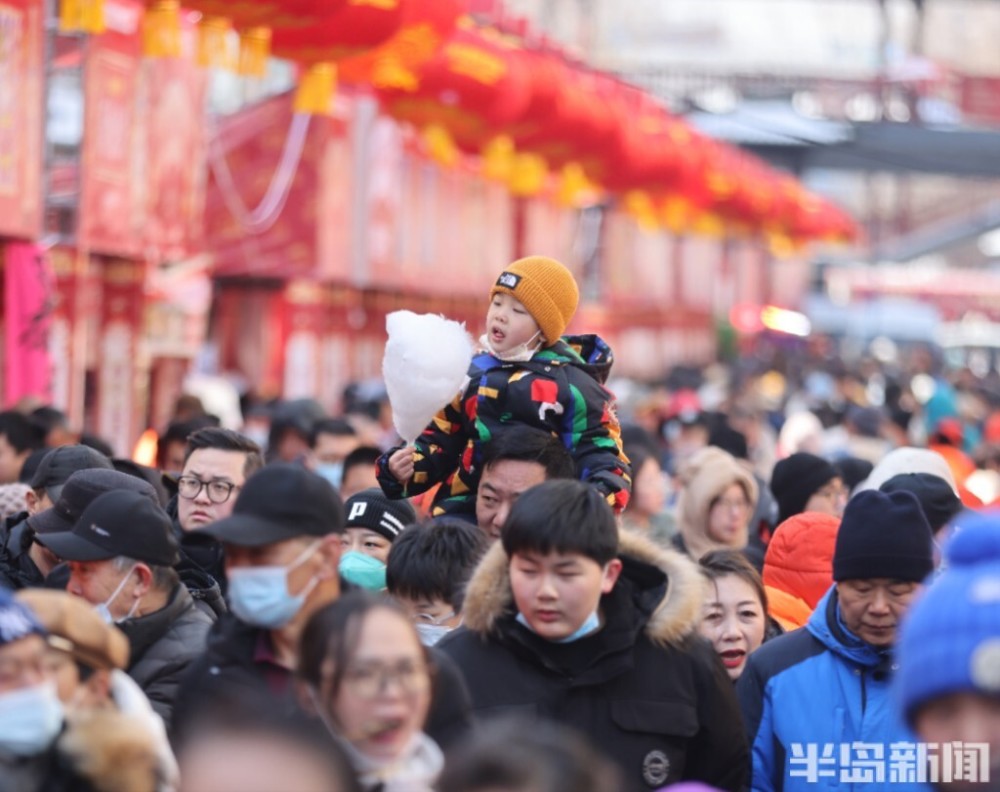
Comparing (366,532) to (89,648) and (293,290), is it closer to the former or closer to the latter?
(89,648)

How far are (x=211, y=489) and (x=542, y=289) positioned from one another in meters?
1.58

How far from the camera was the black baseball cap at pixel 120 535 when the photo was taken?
5.76 meters

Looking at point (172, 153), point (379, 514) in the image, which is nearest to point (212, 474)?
point (379, 514)

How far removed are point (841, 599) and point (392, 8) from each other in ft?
26.7

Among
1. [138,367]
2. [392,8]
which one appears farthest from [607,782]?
[138,367]

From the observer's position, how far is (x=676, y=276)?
47.5 m

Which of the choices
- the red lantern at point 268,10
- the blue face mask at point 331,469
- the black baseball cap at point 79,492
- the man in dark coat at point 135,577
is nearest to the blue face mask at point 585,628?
the man in dark coat at point 135,577

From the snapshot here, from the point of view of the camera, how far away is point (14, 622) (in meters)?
4.16

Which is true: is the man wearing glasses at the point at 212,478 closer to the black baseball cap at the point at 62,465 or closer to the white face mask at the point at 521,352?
the black baseball cap at the point at 62,465

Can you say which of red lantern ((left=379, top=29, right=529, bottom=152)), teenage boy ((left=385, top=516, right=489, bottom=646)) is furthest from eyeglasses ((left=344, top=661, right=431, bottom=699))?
red lantern ((left=379, top=29, right=529, bottom=152))

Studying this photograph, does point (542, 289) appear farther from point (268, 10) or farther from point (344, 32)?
point (344, 32)

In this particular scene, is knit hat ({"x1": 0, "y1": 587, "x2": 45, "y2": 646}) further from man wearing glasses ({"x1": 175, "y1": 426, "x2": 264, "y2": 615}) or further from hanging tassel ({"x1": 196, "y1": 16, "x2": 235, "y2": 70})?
hanging tassel ({"x1": 196, "y1": 16, "x2": 235, "y2": 70})

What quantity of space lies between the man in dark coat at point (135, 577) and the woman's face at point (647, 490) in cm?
541

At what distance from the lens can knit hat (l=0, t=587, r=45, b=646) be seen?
4.13m
